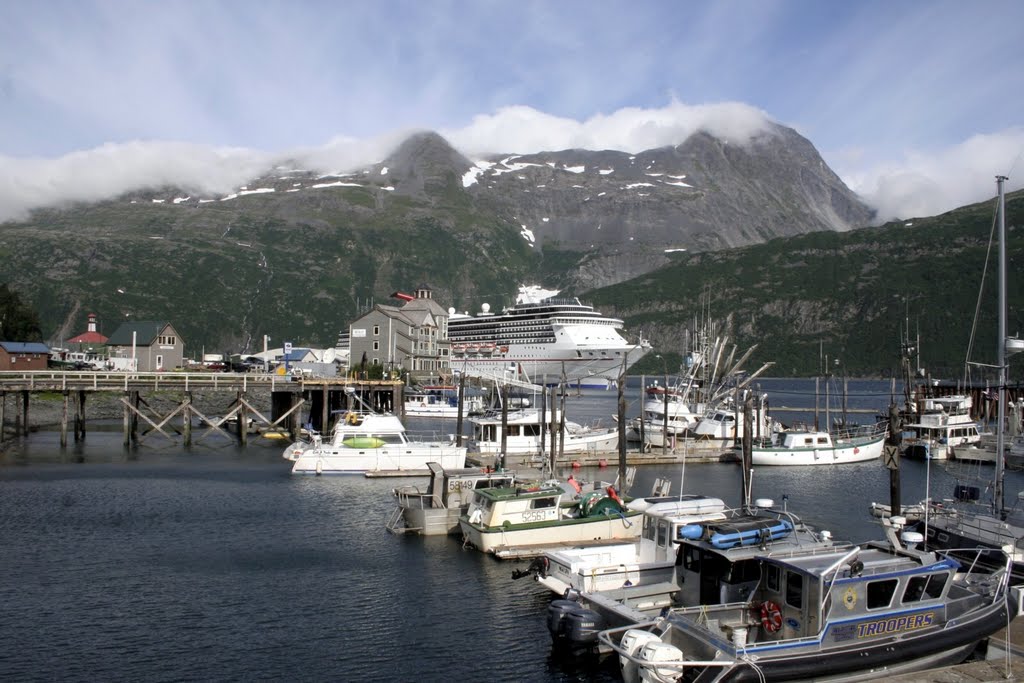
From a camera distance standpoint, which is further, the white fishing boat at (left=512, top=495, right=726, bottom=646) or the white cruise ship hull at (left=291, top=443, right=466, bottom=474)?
the white cruise ship hull at (left=291, top=443, right=466, bottom=474)

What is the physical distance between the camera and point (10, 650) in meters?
19.7

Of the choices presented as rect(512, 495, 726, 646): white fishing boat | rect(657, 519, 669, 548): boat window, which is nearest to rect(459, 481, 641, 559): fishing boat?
rect(512, 495, 726, 646): white fishing boat

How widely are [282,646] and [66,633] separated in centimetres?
571

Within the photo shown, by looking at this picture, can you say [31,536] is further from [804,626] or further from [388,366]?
[388,366]

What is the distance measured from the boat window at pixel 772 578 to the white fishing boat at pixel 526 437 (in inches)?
1226

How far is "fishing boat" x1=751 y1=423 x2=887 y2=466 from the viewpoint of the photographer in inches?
2152

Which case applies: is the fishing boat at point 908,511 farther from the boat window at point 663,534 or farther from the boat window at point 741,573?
the boat window at point 741,573

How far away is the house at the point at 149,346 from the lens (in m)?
93.8

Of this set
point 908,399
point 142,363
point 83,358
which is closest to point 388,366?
point 142,363

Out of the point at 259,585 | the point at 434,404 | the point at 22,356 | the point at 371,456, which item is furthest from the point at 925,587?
the point at 22,356

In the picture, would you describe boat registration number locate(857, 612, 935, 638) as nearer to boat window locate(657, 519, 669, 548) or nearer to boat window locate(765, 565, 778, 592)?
boat window locate(765, 565, 778, 592)

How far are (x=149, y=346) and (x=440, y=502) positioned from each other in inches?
2870

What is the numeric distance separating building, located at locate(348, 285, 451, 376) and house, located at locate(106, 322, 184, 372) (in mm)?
26271

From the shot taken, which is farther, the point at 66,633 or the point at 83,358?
the point at 83,358
